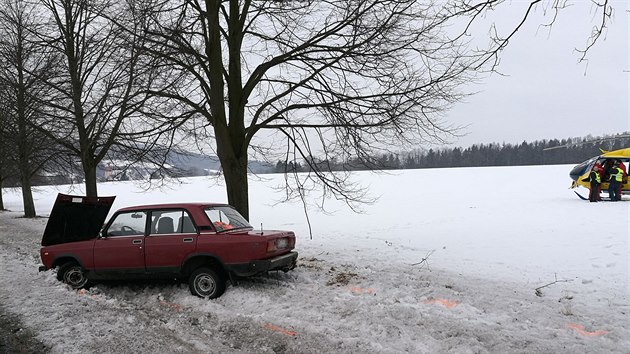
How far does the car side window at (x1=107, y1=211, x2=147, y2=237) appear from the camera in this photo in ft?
24.9

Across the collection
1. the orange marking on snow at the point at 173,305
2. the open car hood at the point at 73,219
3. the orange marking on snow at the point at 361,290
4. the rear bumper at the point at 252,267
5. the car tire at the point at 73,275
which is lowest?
the orange marking on snow at the point at 173,305

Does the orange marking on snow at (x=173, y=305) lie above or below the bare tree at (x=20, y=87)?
below

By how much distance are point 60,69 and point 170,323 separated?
16.7 m

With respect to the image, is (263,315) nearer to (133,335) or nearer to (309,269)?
(133,335)

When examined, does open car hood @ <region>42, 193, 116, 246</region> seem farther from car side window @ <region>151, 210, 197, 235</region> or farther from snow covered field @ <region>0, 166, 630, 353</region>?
car side window @ <region>151, 210, 197, 235</region>

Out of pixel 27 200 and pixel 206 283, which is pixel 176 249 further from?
pixel 27 200

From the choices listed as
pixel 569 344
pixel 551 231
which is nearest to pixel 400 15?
pixel 569 344

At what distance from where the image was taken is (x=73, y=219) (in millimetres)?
8531

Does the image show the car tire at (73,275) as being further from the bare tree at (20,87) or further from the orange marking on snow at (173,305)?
the bare tree at (20,87)

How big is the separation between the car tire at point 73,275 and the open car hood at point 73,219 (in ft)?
1.69

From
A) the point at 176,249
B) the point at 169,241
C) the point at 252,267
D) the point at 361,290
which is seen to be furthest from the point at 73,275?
the point at 361,290

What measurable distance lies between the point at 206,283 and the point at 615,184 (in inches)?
866

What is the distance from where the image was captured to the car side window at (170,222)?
24.2 ft

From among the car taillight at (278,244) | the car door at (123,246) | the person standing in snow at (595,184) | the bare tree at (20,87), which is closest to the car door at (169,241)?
the car door at (123,246)
